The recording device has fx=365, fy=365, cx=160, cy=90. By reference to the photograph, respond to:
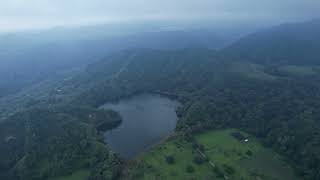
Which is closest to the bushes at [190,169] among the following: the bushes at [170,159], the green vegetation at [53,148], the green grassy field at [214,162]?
the green grassy field at [214,162]

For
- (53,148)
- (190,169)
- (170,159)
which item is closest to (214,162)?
(190,169)

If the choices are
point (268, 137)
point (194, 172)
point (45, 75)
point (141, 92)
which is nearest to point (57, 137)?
point (194, 172)

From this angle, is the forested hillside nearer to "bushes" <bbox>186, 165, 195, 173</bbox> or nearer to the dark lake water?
the dark lake water

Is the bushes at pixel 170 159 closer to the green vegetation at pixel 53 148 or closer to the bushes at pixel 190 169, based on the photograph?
the bushes at pixel 190 169

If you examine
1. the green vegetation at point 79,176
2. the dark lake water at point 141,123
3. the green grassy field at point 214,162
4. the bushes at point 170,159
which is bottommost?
the dark lake water at point 141,123

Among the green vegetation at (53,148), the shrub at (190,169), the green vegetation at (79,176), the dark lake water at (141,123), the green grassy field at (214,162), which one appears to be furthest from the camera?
the dark lake water at (141,123)

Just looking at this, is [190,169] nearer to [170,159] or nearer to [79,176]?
[170,159]

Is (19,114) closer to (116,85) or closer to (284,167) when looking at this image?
(116,85)

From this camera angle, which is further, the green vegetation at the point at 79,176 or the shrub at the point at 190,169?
the green vegetation at the point at 79,176
